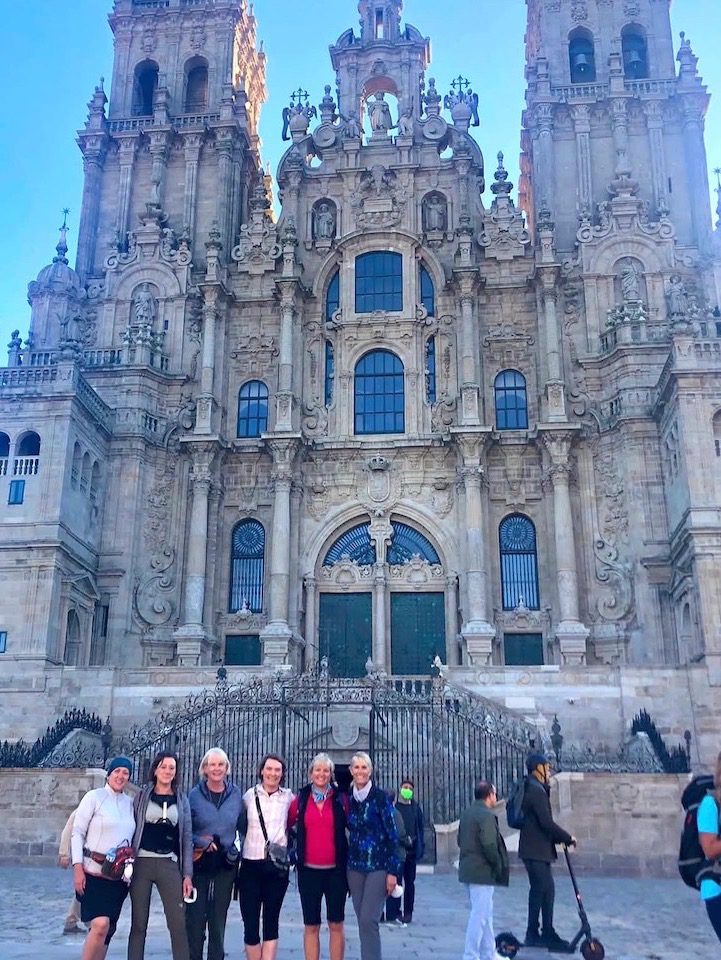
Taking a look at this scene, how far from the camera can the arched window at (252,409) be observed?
31703 millimetres

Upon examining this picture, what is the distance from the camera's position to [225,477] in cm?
3105

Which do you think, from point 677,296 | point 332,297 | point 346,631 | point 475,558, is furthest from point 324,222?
point 346,631

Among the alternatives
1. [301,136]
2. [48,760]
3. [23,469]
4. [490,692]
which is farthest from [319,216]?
[48,760]

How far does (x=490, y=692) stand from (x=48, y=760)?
10.1 meters

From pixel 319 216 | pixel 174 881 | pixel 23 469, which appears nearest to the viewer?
pixel 174 881

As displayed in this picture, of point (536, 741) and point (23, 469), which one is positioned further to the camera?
point (23, 469)

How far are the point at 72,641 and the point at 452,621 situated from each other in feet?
36.0

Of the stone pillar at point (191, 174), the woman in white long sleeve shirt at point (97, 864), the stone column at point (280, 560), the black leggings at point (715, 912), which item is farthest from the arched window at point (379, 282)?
the black leggings at point (715, 912)

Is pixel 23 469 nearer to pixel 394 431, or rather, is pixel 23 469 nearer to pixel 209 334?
pixel 209 334

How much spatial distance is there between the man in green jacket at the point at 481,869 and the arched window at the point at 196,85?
1335 inches

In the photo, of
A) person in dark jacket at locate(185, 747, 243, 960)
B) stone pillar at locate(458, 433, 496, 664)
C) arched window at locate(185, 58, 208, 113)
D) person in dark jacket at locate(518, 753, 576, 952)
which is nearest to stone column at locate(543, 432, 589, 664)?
stone pillar at locate(458, 433, 496, 664)

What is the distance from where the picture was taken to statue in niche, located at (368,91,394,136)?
34344mm

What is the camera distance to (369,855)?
282 inches

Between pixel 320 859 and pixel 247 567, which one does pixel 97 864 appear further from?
pixel 247 567
